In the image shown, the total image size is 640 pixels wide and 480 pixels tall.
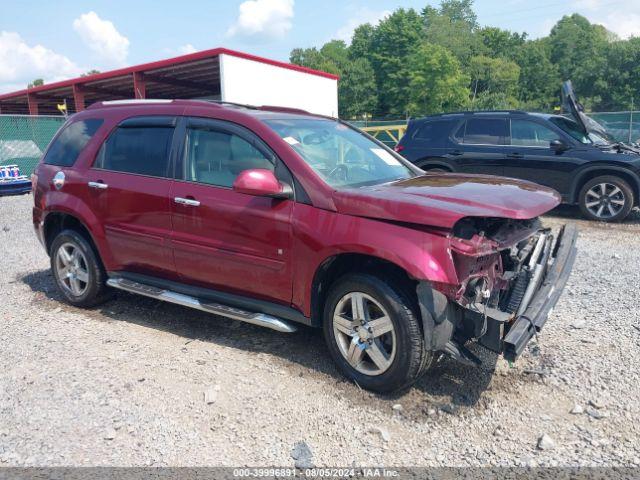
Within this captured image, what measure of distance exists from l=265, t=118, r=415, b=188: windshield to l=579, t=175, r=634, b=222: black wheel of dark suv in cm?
561

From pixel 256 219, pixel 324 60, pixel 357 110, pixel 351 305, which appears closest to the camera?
pixel 351 305

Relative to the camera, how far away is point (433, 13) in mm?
94188

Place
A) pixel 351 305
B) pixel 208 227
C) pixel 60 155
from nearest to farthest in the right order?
pixel 351 305, pixel 208 227, pixel 60 155

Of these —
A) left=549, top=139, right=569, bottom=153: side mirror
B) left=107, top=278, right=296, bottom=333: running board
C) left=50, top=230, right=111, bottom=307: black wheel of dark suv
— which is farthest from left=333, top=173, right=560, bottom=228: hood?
left=549, top=139, right=569, bottom=153: side mirror

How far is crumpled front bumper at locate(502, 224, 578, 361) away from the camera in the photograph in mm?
2984

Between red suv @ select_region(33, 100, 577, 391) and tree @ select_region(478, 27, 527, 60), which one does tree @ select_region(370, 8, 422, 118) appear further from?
red suv @ select_region(33, 100, 577, 391)

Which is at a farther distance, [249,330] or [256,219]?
[249,330]

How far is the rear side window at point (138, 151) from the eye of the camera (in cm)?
440

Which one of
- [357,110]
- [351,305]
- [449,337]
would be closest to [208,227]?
[351,305]

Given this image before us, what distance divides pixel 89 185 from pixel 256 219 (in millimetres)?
2000

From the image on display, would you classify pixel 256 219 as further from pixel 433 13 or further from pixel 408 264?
pixel 433 13

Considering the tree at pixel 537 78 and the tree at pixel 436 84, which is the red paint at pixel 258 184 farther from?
the tree at pixel 537 78

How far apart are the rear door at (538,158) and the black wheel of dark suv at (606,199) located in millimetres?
364

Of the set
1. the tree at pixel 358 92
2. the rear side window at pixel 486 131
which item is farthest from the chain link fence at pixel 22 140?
the tree at pixel 358 92
